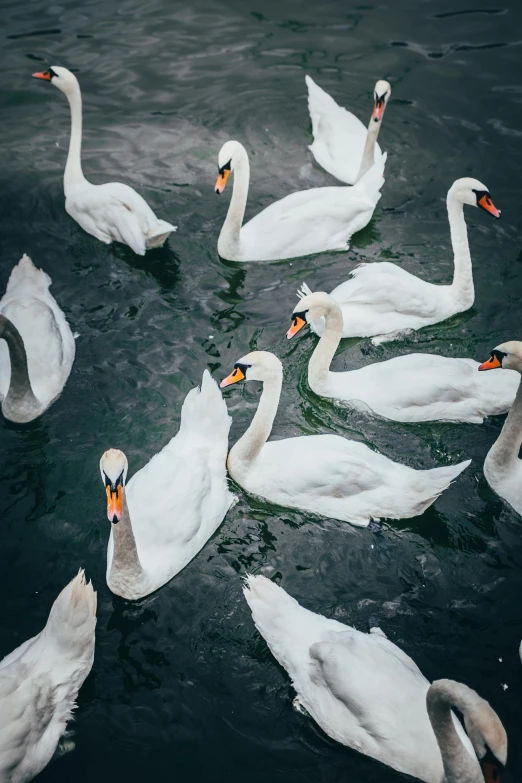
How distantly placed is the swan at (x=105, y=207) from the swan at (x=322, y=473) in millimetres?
2943

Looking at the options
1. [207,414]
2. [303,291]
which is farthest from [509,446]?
[303,291]

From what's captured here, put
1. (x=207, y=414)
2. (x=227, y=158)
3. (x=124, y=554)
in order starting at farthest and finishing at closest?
(x=227, y=158) → (x=207, y=414) → (x=124, y=554)

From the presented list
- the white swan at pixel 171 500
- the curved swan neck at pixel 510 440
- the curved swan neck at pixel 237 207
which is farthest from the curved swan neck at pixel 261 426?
the curved swan neck at pixel 237 207

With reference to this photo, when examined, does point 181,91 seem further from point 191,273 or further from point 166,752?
point 166,752

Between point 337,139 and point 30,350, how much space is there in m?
5.07

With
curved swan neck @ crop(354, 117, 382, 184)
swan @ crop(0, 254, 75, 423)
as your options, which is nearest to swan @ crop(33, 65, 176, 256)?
swan @ crop(0, 254, 75, 423)

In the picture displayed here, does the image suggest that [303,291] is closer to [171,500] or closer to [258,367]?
[258,367]

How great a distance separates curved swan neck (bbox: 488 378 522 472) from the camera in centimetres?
755

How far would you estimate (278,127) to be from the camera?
1208cm

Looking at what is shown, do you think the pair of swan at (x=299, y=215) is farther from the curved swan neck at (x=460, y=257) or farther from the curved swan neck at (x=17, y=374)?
the curved swan neck at (x=17, y=374)

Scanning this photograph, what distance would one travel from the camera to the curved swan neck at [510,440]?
755cm

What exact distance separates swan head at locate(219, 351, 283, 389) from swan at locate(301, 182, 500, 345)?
1.68 metres

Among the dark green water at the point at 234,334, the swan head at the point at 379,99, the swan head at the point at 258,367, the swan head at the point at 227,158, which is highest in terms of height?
the swan head at the point at 379,99

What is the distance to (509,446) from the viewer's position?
761 cm
